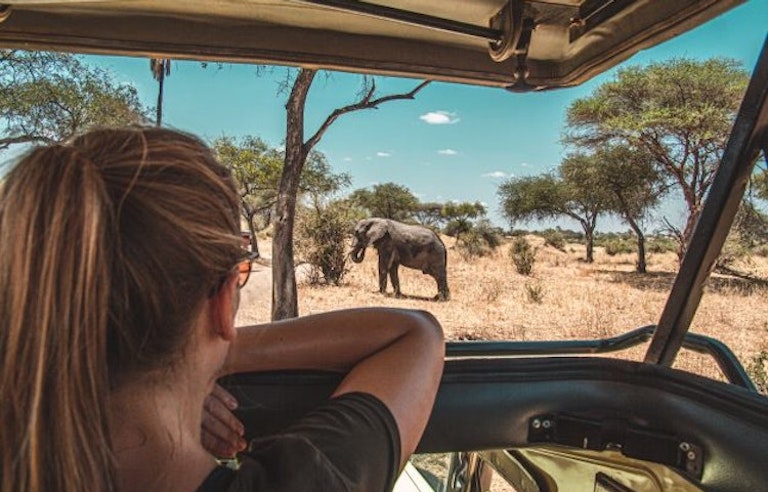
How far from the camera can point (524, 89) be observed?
1.19 metres

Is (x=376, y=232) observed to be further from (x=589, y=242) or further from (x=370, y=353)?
(x=370, y=353)

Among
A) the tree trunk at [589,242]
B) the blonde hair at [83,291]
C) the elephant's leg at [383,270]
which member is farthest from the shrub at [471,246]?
the blonde hair at [83,291]

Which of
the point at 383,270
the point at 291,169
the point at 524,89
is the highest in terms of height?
the point at 291,169

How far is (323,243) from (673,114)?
587 cm

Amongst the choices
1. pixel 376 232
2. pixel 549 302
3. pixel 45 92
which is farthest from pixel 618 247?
pixel 45 92

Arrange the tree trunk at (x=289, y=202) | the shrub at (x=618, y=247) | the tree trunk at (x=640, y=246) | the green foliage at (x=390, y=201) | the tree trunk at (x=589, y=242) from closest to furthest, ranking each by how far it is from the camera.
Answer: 1. the tree trunk at (x=289, y=202)
2. the tree trunk at (x=640, y=246)
3. the tree trunk at (x=589, y=242)
4. the shrub at (x=618, y=247)
5. the green foliage at (x=390, y=201)

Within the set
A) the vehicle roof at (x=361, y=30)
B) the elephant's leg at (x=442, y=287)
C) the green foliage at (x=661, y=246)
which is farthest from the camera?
the green foliage at (x=661, y=246)

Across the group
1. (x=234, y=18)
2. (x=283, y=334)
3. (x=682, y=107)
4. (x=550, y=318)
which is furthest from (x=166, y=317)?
(x=682, y=107)

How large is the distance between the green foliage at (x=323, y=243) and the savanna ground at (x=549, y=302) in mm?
268

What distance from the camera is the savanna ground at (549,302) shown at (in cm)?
805

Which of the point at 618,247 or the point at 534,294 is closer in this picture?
the point at 534,294

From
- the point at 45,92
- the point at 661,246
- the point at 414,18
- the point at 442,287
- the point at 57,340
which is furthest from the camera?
the point at 661,246

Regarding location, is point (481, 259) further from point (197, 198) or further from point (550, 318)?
point (197, 198)

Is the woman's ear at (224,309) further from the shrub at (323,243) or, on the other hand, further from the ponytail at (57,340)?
the shrub at (323,243)
